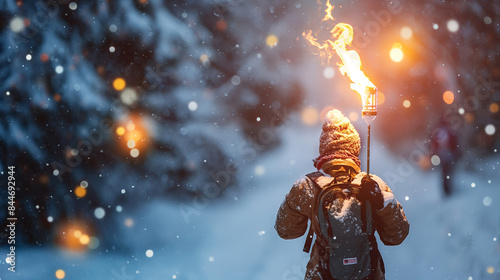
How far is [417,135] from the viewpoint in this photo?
19.9ft

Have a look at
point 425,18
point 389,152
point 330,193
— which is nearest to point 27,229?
point 330,193

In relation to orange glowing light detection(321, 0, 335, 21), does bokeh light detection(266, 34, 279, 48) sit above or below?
below

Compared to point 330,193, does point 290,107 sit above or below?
above

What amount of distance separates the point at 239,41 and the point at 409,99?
2.91 meters

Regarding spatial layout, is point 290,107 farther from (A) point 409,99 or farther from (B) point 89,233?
(B) point 89,233

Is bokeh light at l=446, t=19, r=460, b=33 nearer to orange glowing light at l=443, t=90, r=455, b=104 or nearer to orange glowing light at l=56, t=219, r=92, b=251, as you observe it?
orange glowing light at l=443, t=90, r=455, b=104

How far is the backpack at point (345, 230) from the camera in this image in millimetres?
3057

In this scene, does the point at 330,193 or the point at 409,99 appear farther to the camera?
the point at 409,99

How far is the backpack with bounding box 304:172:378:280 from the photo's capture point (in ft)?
10.0

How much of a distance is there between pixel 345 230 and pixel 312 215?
32 centimetres

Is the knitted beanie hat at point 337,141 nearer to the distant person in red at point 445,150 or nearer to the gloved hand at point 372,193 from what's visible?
the gloved hand at point 372,193

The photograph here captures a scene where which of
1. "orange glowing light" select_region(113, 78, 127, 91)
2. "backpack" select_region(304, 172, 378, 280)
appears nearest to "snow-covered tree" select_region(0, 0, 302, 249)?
"orange glowing light" select_region(113, 78, 127, 91)

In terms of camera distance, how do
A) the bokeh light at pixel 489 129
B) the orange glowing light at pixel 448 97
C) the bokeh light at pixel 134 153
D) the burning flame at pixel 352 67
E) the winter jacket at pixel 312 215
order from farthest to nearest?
the bokeh light at pixel 489 129
the bokeh light at pixel 134 153
the orange glowing light at pixel 448 97
the burning flame at pixel 352 67
the winter jacket at pixel 312 215

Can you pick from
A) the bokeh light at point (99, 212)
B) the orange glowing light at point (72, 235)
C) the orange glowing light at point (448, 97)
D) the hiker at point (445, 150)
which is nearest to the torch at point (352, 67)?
the orange glowing light at point (448, 97)
